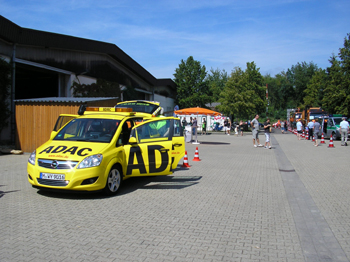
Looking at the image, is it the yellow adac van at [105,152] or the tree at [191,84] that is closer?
the yellow adac van at [105,152]

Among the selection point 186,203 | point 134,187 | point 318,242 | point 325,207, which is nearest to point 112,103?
point 134,187

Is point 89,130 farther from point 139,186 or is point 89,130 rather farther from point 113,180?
point 139,186

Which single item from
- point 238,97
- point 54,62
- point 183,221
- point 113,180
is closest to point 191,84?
point 238,97

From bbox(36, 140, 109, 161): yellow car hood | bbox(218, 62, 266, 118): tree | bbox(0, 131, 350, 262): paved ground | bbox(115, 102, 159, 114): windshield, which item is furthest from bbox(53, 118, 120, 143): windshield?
bbox(218, 62, 266, 118): tree

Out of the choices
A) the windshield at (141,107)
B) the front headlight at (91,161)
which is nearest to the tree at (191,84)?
the windshield at (141,107)

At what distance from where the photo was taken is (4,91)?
60.3 ft

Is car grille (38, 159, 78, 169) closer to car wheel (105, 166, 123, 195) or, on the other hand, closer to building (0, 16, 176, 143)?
car wheel (105, 166, 123, 195)

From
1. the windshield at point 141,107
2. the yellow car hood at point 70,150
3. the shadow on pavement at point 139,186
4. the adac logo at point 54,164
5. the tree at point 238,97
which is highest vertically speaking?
the tree at point 238,97

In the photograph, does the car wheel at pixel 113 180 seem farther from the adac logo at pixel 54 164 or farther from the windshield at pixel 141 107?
the windshield at pixel 141 107

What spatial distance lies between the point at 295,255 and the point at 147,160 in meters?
4.41

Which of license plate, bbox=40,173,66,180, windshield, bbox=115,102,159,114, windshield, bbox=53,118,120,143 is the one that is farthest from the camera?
windshield, bbox=115,102,159,114

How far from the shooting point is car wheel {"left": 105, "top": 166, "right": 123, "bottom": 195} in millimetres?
7238

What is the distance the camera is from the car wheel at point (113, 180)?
23.7 ft

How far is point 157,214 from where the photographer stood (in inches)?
240
